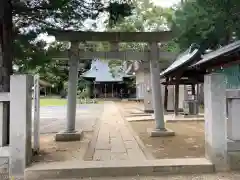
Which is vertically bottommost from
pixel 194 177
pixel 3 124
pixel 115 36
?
pixel 194 177

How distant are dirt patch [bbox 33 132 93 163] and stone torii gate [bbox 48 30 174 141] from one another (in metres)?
0.43

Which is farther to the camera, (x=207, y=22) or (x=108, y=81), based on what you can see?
(x=108, y=81)

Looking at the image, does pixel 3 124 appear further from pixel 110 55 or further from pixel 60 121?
pixel 60 121

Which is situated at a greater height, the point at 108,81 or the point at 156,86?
the point at 108,81

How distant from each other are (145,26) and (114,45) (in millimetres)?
16287

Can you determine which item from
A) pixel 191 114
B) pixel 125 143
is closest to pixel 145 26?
pixel 191 114

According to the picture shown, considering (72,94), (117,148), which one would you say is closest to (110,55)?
(72,94)

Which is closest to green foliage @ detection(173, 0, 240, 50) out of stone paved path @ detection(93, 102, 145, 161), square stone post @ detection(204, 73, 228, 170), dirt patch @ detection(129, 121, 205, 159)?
square stone post @ detection(204, 73, 228, 170)

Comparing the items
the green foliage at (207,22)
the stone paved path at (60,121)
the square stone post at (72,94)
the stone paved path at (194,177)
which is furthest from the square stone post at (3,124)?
the stone paved path at (60,121)

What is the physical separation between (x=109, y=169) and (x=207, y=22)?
481 centimetres

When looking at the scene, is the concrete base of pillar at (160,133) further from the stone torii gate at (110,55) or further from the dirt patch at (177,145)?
the dirt patch at (177,145)

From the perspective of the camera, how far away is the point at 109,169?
496 cm

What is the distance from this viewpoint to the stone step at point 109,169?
4867 millimetres

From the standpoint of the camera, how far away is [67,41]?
8.48 m
